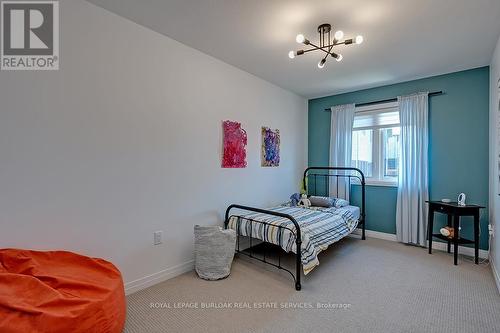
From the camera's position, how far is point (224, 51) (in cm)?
296

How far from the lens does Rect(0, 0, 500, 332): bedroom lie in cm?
188

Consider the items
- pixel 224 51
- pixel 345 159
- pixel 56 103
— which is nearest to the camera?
pixel 56 103

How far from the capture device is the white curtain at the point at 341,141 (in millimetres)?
4371

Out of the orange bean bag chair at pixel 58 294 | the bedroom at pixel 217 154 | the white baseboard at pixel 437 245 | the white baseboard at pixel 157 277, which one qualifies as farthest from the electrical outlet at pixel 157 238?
the white baseboard at pixel 437 245

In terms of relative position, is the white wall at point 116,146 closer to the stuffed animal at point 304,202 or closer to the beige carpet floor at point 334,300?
the beige carpet floor at point 334,300

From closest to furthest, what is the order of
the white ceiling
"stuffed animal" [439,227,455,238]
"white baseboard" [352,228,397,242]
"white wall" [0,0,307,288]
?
"white wall" [0,0,307,288] < the white ceiling < "stuffed animal" [439,227,455,238] < "white baseboard" [352,228,397,242]

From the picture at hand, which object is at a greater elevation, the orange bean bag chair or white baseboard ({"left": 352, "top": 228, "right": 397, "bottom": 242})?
the orange bean bag chair

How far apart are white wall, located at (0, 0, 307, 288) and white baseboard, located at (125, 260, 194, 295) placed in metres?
0.02

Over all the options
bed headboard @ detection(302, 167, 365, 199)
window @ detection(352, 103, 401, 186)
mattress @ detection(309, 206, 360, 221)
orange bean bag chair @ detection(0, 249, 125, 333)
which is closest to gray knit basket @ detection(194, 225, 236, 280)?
orange bean bag chair @ detection(0, 249, 125, 333)

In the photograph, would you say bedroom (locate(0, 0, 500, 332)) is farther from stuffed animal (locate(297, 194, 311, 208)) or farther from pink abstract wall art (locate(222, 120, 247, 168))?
stuffed animal (locate(297, 194, 311, 208))

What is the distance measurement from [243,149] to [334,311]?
217cm

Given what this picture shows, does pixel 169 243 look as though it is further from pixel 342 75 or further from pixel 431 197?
pixel 431 197

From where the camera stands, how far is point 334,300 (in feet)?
7.32

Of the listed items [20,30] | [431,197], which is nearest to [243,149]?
[20,30]
